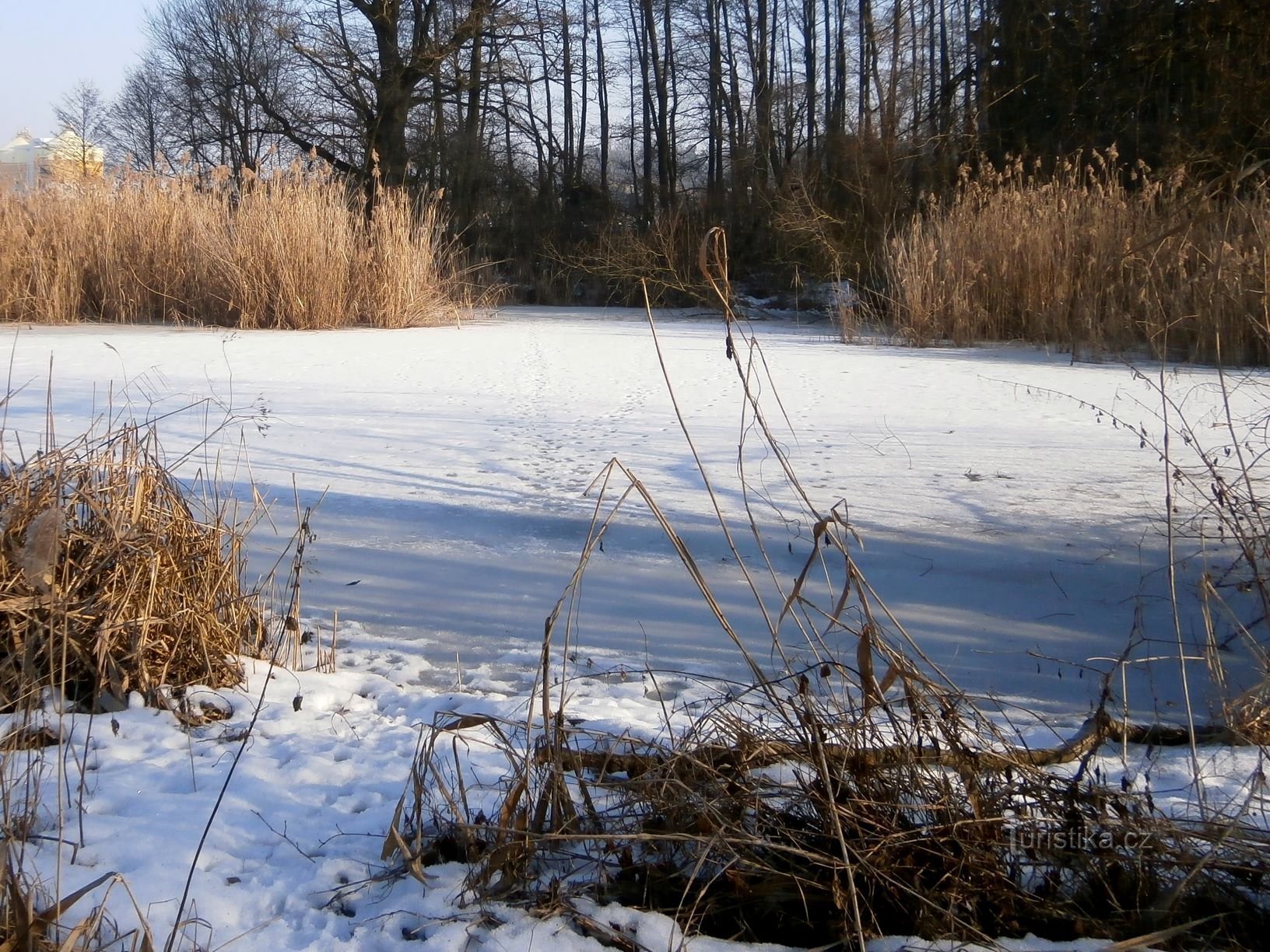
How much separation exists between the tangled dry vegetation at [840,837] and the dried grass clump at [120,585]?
2.38 ft

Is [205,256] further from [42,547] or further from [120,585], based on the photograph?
[42,547]

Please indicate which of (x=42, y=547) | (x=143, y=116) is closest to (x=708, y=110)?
(x=143, y=116)

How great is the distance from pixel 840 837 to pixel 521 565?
4.96 ft

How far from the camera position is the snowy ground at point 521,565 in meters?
1.36

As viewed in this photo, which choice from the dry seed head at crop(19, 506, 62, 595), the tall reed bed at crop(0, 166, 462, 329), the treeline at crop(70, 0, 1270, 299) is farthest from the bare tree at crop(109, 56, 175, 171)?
the dry seed head at crop(19, 506, 62, 595)

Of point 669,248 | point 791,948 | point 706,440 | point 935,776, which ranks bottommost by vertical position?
point 791,948

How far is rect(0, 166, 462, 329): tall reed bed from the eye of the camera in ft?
26.8

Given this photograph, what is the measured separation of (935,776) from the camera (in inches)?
53.8

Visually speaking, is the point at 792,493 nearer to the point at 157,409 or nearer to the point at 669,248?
the point at 157,409

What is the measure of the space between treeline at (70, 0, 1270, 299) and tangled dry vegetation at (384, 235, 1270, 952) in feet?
21.9

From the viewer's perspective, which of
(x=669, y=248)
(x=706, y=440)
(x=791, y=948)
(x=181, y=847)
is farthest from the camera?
(x=669, y=248)

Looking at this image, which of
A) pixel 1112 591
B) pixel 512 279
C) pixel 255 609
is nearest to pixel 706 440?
pixel 1112 591

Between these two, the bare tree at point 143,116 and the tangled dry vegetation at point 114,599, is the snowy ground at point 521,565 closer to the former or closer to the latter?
the tangled dry vegetation at point 114,599

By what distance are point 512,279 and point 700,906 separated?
15819 millimetres
